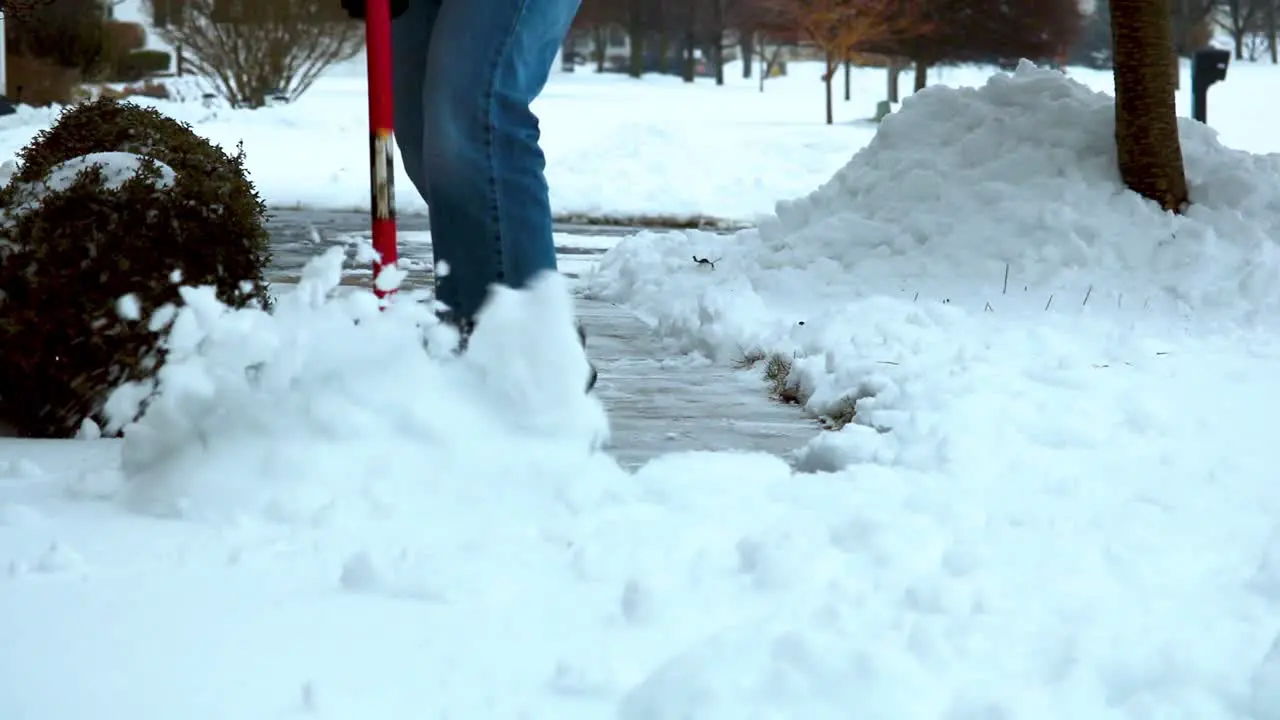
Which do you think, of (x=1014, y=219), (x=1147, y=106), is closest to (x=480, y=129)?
(x=1014, y=219)

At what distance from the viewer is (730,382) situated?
4406 mm

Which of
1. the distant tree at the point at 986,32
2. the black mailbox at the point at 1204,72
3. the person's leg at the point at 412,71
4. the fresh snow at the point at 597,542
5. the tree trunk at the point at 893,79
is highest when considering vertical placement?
the distant tree at the point at 986,32

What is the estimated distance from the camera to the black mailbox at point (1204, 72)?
46.8 feet

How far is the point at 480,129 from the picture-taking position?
10.3 feet

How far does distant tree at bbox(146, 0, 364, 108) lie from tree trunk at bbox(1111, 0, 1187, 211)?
1865cm

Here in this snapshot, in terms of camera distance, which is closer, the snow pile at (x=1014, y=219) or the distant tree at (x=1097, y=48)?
the snow pile at (x=1014, y=219)

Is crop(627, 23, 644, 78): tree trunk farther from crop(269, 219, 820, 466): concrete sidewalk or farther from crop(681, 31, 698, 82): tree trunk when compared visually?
crop(269, 219, 820, 466): concrete sidewalk

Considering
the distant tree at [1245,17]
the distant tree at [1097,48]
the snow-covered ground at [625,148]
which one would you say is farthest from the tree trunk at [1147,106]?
the distant tree at [1097,48]

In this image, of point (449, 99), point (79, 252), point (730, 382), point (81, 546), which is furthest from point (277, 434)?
point (730, 382)

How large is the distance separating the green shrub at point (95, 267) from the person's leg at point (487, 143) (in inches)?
19.8

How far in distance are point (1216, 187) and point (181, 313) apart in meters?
4.99

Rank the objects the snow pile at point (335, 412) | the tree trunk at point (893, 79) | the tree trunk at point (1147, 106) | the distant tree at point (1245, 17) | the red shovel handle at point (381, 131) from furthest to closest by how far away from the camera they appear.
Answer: the distant tree at point (1245, 17) < the tree trunk at point (893, 79) < the tree trunk at point (1147, 106) < the red shovel handle at point (381, 131) < the snow pile at point (335, 412)

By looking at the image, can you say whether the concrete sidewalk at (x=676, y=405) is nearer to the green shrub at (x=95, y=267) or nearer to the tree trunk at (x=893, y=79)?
the green shrub at (x=95, y=267)

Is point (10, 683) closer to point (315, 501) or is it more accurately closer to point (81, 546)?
point (81, 546)
